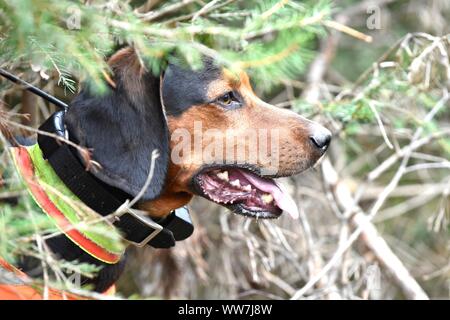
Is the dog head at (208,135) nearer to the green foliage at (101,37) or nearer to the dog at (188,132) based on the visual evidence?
the dog at (188,132)

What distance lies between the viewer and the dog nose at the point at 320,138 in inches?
116

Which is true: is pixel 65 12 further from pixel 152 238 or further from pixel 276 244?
pixel 276 244

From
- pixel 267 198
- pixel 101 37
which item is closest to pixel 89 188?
pixel 101 37

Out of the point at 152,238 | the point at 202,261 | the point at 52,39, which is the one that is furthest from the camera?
the point at 202,261

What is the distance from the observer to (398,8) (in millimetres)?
6188

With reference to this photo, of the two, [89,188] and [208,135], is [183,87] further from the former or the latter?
[89,188]

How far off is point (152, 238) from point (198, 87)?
2.02ft

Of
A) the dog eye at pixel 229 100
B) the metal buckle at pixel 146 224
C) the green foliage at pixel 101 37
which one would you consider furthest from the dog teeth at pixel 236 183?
the green foliage at pixel 101 37

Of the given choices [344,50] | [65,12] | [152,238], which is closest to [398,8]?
[344,50]

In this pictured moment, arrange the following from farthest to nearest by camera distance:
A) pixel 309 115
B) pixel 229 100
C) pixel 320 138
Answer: pixel 309 115
pixel 229 100
pixel 320 138

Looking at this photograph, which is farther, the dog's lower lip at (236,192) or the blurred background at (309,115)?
the dog's lower lip at (236,192)

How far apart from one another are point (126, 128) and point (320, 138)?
0.73m

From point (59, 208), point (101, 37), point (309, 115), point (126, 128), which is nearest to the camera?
point (101, 37)

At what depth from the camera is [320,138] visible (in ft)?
9.71
